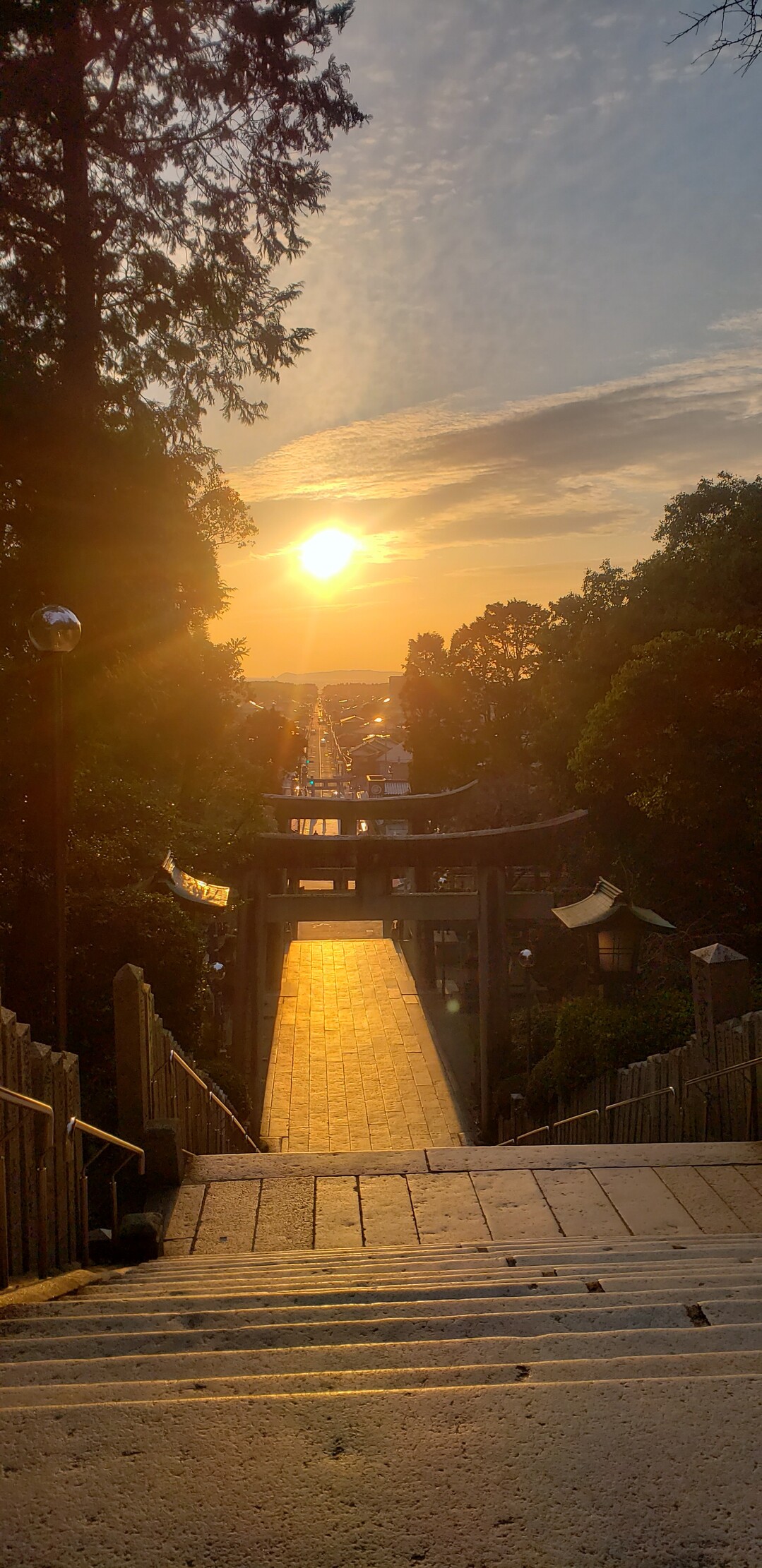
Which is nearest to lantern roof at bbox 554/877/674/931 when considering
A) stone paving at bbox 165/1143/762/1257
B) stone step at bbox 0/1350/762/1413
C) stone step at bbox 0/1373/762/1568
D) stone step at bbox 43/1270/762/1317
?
stone paving at bbox 165/1143/762/1257

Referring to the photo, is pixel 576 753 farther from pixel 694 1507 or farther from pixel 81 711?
pixel 694 1507

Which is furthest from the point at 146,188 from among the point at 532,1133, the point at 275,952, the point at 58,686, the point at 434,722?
the point at 434,722

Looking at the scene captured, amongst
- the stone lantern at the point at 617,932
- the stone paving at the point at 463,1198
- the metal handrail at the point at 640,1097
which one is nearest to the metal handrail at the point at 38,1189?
the stone paving at the point at 463,1198

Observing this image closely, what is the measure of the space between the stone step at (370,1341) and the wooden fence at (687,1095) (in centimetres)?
479

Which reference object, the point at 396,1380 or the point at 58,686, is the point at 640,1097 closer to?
the point at 58,686

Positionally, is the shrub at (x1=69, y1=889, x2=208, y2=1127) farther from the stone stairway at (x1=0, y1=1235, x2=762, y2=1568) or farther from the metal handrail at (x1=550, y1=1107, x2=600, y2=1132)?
the stone stairway at (x1=0, y1=1235, x2=762, y2=1568)

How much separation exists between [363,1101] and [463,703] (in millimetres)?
20445

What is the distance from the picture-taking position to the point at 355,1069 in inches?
844

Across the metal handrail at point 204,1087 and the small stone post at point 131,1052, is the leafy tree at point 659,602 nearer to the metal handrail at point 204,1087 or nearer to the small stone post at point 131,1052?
the metal handrail at point 204,1087

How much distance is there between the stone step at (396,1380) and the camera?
2514mm

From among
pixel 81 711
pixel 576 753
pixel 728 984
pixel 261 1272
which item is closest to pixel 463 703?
pixel 576 753

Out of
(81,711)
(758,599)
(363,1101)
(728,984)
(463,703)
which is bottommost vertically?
(363,1101)

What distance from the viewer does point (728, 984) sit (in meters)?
8.55

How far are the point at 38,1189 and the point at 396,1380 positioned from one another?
8.19 feet
